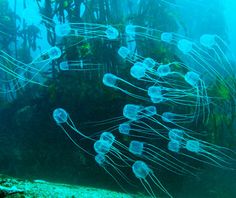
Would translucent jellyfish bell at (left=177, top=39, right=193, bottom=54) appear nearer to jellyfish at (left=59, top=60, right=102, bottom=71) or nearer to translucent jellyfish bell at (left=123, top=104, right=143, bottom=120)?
translucent jellyfish bell at (left=123, top=104, right=143, bottom=120)

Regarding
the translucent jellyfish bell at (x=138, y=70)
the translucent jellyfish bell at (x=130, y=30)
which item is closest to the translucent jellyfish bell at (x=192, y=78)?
the translucent jellyfish bell at (x=138, y=70)

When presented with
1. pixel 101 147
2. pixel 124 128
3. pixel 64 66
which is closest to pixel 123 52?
pixel 64 66

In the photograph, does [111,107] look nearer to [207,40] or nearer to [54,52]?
[54,52]

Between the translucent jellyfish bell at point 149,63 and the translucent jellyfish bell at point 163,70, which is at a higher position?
the translucent jellyfish bell at point 149,63

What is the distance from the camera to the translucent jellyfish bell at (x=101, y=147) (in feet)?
15.5

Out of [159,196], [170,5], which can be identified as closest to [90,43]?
[170,5]

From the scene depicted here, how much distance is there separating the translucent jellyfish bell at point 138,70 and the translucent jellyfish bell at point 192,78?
63 cm

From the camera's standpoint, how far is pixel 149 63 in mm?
4840

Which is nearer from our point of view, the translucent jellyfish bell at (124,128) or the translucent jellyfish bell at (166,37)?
the translucent jellyfish bell at (124,128)

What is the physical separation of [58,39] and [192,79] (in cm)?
196

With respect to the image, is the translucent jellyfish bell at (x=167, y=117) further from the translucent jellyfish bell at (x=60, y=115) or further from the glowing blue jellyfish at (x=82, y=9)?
the glowing blue jellyfish at (x=82, y=9)

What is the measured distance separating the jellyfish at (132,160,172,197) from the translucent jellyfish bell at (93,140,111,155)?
432mm

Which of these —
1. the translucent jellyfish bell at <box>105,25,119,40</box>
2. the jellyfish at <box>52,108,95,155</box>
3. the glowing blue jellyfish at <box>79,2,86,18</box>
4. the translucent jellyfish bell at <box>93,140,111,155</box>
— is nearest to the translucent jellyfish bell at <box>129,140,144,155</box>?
the translucent jellyfish bell at <box>93,140,111,155</box>

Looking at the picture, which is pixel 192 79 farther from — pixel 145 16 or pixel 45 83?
pixel 45 83
